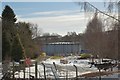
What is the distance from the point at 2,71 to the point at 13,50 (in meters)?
6.53

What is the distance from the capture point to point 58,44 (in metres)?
48.2

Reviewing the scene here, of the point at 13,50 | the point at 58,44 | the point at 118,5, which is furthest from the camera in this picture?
A: the point at 58,44

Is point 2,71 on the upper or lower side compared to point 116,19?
lower

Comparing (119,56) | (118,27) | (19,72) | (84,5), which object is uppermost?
(84,5)

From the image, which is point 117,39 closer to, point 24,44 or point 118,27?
point 118,27

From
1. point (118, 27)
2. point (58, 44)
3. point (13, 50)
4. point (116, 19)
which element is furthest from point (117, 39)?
point (58, 44)

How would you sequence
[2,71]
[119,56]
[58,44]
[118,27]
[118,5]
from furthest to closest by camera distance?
[58,44], [2,71], [119,56], [118,27], [118,5]

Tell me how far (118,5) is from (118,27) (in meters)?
0.57

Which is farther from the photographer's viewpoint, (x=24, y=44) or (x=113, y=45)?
(x=24, y=44)

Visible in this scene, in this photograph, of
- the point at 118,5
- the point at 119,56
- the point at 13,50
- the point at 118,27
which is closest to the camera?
the point at 118,5

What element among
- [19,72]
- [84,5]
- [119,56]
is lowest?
[19,72]

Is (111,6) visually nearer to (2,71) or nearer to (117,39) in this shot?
(117,39)

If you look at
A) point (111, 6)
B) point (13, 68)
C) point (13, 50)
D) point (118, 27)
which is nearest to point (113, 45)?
point (118, 27)

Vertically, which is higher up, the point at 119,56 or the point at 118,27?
the point at 118,27
